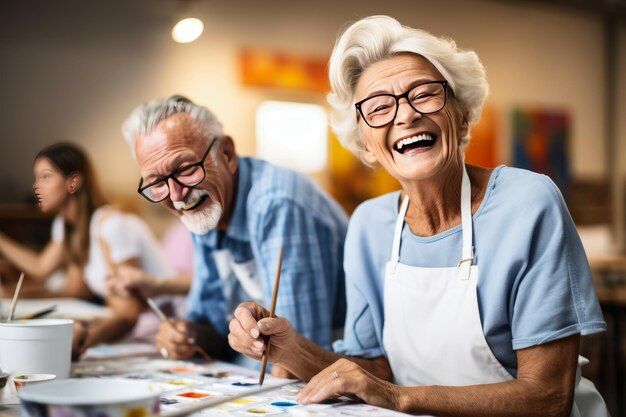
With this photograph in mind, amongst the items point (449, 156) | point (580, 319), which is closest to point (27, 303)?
point (449, 156)

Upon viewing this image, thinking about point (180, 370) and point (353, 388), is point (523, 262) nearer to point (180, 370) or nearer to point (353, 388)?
point (353, 388)

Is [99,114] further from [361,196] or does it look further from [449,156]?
[449,156]

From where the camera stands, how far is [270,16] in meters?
6.46

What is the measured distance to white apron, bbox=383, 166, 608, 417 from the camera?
5.15 feet

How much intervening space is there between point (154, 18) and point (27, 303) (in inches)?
131

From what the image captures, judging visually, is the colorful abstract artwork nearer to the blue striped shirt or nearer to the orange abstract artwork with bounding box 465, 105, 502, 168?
the orange abstract artwork with bounding box 465, 105, 502, 168

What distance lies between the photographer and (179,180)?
1.89 metres

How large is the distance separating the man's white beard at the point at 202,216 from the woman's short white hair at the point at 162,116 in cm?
19

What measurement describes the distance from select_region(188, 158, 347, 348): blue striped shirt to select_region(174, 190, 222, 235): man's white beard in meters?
0.10

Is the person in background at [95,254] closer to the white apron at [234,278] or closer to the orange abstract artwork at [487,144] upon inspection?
the white apron at [234,278]

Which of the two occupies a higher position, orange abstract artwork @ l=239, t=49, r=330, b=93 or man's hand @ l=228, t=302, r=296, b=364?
orange abstract artwork @ l=239, t=49, r=330, b=93

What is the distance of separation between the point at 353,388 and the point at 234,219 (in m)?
0.79

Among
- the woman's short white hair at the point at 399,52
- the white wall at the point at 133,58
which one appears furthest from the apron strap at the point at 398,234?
the white wall at the point at 133,58

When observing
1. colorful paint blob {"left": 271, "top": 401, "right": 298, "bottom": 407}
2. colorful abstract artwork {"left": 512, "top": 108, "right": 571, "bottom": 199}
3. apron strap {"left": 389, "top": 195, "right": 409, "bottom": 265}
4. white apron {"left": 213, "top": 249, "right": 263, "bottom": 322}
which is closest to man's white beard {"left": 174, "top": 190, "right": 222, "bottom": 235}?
white apron {"left": 213, "top": 249, "right": 263, "bottom": 322}
